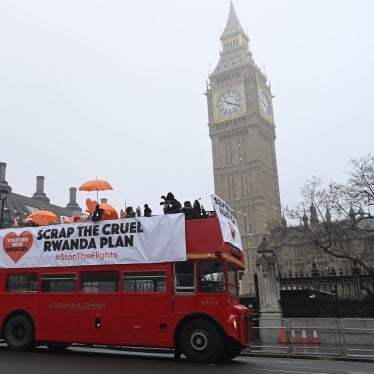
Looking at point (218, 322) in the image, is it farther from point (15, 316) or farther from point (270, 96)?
point (270, 96)

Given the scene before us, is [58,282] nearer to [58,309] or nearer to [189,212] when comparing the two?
[58,309]

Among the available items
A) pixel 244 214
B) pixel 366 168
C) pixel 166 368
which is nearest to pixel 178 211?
pixel 166 368

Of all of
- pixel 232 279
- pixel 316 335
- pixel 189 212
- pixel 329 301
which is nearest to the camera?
pixel 232 279

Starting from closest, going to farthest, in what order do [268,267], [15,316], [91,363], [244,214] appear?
[91,363]
[15,316]
[268,267]
[244,214]

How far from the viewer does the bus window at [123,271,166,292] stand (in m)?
11.9

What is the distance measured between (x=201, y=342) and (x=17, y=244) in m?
6.63

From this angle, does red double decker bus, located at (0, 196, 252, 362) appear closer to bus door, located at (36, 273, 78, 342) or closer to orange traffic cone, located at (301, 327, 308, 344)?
bus door, located at (36, 273, 78, 342)

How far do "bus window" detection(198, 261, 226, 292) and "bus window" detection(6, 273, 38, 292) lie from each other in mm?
5042

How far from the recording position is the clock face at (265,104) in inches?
4008

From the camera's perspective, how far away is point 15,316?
1337cm

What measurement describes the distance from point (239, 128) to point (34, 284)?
88109 mm

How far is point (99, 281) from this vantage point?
41.6 feet

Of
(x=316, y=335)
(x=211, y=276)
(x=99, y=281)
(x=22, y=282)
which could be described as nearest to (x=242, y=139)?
(x=316, y=335)

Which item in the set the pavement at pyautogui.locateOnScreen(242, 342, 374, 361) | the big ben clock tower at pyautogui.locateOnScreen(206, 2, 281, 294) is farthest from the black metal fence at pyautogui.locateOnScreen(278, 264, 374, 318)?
the big ben clock tower at pyautogui.locateOnScreen(206, 2, 281, 294)
